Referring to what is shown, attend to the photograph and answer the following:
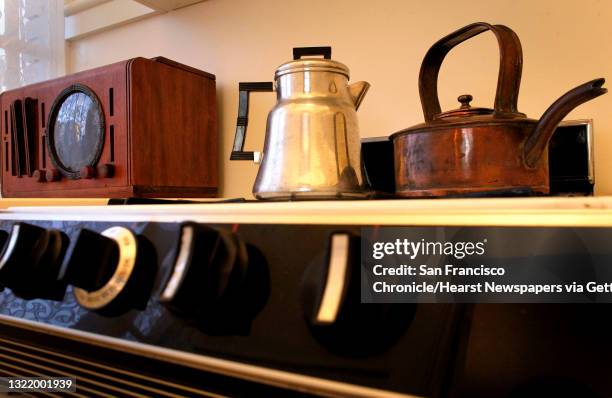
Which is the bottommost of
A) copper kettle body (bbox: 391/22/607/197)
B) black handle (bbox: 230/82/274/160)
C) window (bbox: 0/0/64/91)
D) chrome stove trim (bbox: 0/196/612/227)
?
chrome stove trim (bbox: 0/196/612/227)

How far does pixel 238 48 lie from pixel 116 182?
1.41 feet

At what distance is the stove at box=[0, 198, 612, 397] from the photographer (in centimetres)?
23

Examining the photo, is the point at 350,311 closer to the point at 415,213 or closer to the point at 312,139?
the point at 415,213

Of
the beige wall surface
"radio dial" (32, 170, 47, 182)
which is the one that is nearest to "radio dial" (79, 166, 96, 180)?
"radio dial" (32, 170, 47, 182)

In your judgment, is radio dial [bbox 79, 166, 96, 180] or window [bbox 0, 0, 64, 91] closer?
radio dial [bbox 79, 166, 96, 180]

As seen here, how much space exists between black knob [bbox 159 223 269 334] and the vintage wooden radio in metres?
0.56

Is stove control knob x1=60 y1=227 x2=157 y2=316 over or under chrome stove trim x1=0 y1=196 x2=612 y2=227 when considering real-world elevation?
under

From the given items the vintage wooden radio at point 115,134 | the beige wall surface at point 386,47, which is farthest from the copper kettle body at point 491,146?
the vintage wooden radio at point 115,134

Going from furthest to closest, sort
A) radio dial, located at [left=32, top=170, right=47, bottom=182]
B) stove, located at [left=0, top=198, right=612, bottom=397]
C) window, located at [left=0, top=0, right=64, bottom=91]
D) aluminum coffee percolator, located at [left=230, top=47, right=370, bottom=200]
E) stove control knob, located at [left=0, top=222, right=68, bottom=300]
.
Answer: window, located at [left=0, top=0, right=64, bottom=91]
radio dial, located at [left=32, top=170, right=47, bottom=182]
aluminum coffee percolator, located at [left=230, top=47, right=370, bottom=200]
stove control knob, located at [left=0, top=222, right=68, bottom=300]
stove, located at [left=0, top=198, right=612, bottom=397]

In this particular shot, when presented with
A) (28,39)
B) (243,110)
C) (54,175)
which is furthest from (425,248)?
(28,39)

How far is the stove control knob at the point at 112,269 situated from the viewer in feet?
1.01

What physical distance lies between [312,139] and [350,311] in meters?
0.31

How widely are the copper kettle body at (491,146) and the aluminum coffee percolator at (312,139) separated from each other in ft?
0.26

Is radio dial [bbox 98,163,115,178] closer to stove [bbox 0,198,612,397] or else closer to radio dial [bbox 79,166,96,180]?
radio dial [bbox 79,166,96,180]
